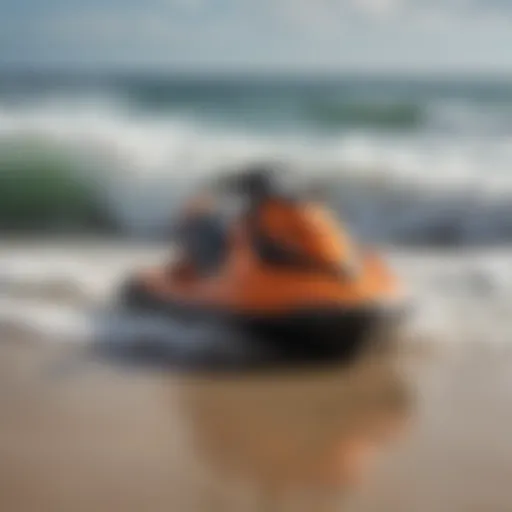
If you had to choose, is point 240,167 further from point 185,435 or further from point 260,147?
point 185,435

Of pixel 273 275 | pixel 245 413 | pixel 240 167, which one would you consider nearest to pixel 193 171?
pixel 240 167

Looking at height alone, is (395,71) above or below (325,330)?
above

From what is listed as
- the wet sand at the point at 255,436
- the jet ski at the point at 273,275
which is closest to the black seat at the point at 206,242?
the jet ski at the point at 273,275

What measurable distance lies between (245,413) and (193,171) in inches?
11.7

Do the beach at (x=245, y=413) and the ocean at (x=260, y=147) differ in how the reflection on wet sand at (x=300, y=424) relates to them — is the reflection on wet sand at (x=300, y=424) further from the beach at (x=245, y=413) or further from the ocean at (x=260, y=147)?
the ocean at (x=260, y=147)

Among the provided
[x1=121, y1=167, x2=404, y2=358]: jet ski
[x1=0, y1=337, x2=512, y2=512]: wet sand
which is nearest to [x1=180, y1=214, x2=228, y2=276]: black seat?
[x1=121, y1=167, x2=404, y2=358]: jet ski

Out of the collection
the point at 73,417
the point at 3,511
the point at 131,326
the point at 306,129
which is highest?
the point at 306,129

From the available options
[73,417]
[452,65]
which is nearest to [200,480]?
[73,417]

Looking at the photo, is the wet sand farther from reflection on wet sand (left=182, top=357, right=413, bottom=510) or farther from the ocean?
the ocean

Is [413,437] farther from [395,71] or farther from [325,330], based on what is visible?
[395,71]

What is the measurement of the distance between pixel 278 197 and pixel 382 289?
162mm

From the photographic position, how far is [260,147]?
1193 millimetres

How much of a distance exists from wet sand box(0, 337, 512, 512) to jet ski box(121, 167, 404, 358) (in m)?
0.06

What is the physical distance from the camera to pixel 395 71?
46.9 inches
